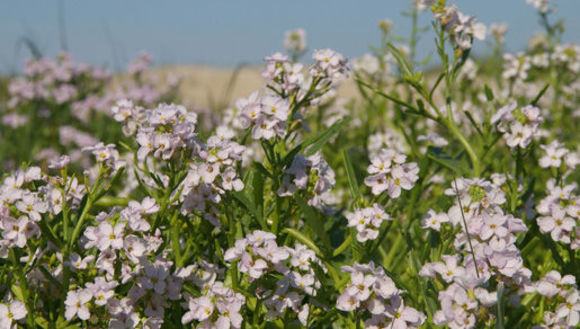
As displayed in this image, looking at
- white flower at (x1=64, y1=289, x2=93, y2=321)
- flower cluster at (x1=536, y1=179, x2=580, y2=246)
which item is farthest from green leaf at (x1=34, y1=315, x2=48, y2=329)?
flower cluster at (x1=536, y1=179, x2=580, y2=246)

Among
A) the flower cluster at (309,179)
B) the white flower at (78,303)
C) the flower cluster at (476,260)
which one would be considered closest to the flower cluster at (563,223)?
the flower cluster at (476,260)

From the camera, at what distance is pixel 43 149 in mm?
6559

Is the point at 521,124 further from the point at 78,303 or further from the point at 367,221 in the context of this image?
the point at 78,303

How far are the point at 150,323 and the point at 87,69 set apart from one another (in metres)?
6.61

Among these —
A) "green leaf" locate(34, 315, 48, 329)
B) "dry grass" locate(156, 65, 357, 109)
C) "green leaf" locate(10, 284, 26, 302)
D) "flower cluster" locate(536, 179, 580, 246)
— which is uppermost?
"flower cluster" locate(536, 179, 580, 246)

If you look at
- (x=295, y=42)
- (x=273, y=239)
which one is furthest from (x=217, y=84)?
(x=273, y=239)

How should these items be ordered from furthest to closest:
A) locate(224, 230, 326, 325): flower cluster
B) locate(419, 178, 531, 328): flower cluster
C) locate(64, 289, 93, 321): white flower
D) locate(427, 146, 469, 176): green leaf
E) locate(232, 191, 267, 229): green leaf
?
locate(427, 146, 469, 176): green leaf < locate(232, 191, 267, 229): green leaf < locate(64, 289, 93, 321): white flower < locate(224, 230, 326, 325): flower cluster < locate(419, 178, 531, 328): flower cluster

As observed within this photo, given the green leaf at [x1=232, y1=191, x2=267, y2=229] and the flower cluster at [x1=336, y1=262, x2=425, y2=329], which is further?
the green leaf at [x1=232, y1=191, x2=267, y2=229]

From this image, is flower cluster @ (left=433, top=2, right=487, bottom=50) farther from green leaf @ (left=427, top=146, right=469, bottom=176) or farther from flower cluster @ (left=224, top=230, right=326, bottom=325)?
flower cluster @ (left=224, top=230, right=326, bottom=325)

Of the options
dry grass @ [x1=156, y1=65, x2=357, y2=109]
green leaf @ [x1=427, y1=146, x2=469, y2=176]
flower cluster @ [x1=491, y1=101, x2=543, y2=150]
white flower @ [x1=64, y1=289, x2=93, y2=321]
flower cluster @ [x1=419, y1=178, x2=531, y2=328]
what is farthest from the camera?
dry grass @ [x1=156, y1=65, x2=357, y2=109]

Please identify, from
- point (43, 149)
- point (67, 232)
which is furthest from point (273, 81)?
point (43, 149)

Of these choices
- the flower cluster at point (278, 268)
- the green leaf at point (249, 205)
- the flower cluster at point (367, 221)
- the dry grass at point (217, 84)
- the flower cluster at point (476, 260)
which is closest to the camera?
the flower cluster at point (476, 260)

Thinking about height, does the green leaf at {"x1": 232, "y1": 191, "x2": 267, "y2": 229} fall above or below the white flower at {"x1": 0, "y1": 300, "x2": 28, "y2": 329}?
above

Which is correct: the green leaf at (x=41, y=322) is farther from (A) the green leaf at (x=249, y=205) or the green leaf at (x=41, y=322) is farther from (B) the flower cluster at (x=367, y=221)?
(B) the flower cluster at (x=367, y=221)
